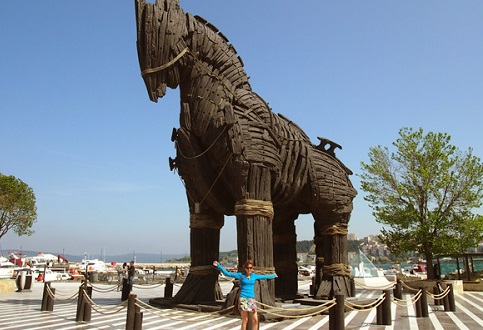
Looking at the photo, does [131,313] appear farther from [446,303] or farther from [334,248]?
[446,303]

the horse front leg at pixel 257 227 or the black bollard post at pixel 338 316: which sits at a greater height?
the horse front leg at pixel 257 227

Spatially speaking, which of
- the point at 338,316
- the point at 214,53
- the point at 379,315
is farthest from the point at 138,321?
the point at 214,53

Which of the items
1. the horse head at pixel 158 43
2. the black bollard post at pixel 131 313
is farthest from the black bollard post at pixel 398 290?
the horse head at pixel 158 43

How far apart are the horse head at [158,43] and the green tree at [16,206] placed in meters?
21.2

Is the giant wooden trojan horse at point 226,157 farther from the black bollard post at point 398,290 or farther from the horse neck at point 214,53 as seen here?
the black bollard post at point 398,290

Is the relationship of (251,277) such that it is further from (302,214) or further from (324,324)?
(302,214)

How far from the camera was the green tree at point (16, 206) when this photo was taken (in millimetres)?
25172

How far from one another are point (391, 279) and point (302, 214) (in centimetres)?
1472

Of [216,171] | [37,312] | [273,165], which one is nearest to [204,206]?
[216,171]

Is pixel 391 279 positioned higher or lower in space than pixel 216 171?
lower

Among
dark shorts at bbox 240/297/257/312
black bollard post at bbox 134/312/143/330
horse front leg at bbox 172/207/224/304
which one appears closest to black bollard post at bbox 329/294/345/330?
dark shorts at bbox 240/297/257/312

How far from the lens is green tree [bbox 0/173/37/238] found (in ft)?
82.6

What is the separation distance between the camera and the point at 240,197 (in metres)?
7.96

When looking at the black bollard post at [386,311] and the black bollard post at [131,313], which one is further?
the black bollard post at [386,311]
